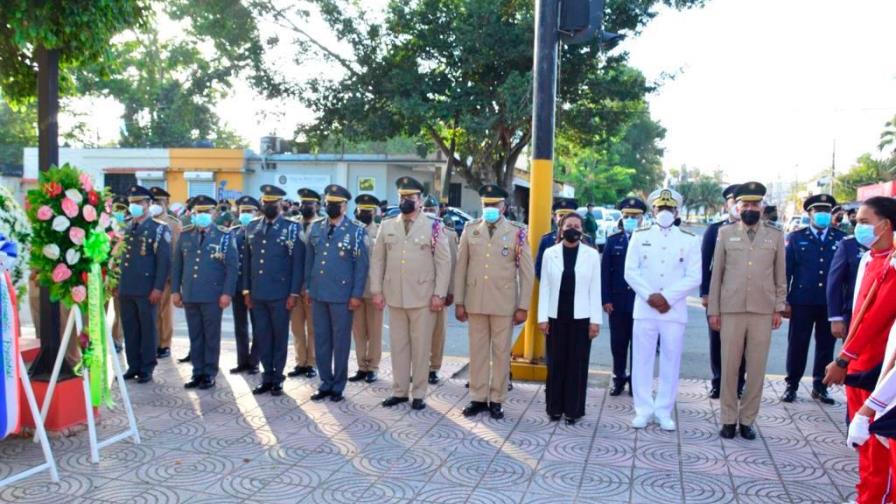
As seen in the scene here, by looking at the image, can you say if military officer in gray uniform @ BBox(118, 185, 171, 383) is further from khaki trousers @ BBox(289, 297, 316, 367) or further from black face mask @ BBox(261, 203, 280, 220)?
khaki trousers @ BBox(289, 297, 316, 367)

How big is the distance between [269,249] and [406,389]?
1920mm

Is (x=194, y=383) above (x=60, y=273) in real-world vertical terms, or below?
below

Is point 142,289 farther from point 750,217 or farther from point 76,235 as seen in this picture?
point 750,217

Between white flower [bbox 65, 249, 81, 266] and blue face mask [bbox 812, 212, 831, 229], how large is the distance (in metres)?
6.65

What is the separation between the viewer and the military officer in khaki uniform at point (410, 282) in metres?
6.50

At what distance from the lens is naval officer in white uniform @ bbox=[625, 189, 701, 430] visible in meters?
6.01

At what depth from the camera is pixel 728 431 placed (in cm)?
580

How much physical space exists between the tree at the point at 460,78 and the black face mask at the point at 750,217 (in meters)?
11.3

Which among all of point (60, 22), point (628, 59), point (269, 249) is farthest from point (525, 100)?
point (60, 22)

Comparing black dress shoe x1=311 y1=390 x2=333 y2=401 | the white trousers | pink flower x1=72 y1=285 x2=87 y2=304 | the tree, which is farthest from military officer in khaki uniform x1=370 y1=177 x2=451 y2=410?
the tree

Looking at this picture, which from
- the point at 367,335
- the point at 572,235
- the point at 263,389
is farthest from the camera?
the point at 367,335


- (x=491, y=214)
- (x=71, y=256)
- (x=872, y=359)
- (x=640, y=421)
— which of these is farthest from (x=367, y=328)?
(x=872, y=359)

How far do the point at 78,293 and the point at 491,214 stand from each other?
3.31 metres

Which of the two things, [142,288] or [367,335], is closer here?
[142,288]
